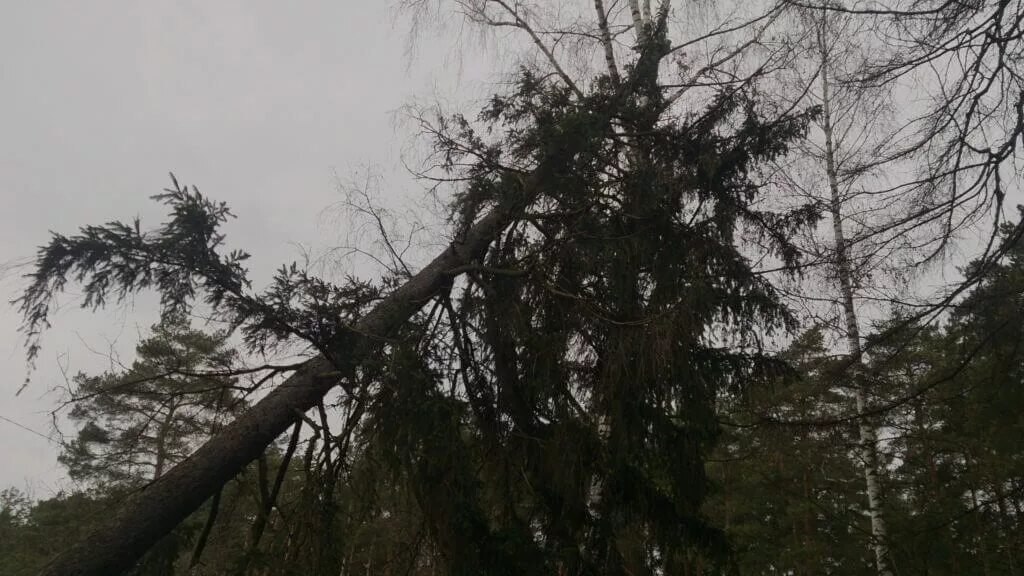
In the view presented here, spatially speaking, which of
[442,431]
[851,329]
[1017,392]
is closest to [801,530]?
[1017,392]

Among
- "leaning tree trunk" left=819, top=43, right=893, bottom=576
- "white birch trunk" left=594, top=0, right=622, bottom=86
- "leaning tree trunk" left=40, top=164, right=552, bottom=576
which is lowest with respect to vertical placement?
"leaning tree trunk" left=40, top=164, right=552, bottom=576

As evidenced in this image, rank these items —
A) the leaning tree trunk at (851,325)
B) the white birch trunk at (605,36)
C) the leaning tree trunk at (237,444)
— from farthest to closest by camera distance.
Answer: the white birch trunk at (605,36) → the leaning tree trunk at (851,325) → the leaning tree trunk at (237,444)

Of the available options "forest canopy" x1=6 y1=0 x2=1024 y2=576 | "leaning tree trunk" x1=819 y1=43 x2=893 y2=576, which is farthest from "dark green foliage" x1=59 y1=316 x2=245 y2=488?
"leaning tree trunk" x1=819 y1=43 x2=893 y2=576

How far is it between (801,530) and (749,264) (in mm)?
14636

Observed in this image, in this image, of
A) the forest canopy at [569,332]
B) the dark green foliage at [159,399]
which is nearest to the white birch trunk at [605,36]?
the forest canopy at [569,332]

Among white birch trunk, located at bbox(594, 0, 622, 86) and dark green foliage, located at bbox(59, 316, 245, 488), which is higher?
white birch trunk, located at bbox(594, 0, 622, 86)

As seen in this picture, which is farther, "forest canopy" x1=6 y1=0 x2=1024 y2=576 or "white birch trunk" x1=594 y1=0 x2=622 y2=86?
"white birch trunk" x1=594 y1=0 x2=622 y2=86

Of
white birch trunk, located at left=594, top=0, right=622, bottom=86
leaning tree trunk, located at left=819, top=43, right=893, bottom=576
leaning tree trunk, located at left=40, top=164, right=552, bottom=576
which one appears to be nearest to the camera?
leaning tree trunk, located at left=40, top=164, right=552, bottom=576

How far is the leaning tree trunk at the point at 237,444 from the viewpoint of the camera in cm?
372

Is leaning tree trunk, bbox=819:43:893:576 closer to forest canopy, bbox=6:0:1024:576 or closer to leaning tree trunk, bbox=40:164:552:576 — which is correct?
forest canopy, bbox=6:0:1024:576

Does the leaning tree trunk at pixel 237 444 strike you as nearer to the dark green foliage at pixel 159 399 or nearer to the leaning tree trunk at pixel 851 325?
the dark green foliage at pixel 159 399

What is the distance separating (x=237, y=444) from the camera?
425 centimetres

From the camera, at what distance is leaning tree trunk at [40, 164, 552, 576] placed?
3.72 metres

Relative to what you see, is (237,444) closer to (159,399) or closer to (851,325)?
(159,399)
